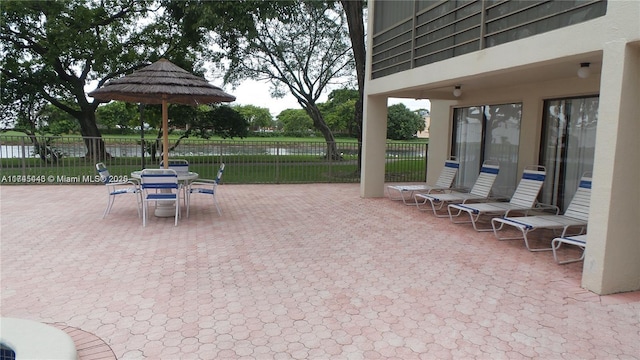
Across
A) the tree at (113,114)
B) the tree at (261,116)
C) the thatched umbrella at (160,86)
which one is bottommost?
the thatched umbrella at (160,86)

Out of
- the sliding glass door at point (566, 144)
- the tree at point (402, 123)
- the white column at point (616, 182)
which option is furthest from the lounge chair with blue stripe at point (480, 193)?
the tree at point (402, 123)

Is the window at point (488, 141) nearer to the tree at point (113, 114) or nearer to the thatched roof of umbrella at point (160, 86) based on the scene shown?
the thatched roof of umbrella at point (160, 86)

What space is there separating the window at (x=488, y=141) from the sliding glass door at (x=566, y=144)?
826 millimetres

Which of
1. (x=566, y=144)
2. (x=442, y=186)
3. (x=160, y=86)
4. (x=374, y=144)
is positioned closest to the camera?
(x=160, y=86)

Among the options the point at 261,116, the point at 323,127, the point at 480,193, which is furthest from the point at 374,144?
the point at 261,116

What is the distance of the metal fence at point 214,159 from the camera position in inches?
496

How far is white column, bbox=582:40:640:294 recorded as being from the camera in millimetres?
4137

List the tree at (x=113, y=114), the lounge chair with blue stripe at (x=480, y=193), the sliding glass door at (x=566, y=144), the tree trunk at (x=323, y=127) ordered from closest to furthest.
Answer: the sliding glass door at (x=566, y=144) < the lounge chair with blue stripe at (x=480, y=193) < the tree trunk at (x=323, y=127) < the tree at (x=113, y=114)

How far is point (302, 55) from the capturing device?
851 inches

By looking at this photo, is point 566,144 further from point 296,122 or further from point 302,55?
point 296,122

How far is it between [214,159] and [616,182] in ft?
42.9

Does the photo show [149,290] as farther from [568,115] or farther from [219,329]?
[568,115]

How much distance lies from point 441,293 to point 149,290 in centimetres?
308

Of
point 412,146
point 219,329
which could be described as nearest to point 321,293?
point 219,329
